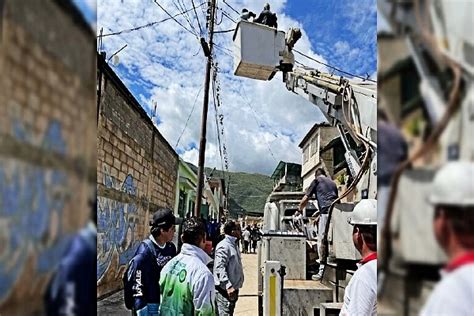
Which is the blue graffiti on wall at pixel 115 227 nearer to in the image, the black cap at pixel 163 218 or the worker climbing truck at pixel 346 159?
the worker climbing truck at pixel 346 159

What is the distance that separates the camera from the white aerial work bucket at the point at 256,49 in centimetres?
697

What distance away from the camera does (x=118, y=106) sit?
805 cm

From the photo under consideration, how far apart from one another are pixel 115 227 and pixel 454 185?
820 cm

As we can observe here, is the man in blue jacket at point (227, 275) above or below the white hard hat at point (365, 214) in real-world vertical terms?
below

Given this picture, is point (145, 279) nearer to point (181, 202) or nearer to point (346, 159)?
point (346, 159)

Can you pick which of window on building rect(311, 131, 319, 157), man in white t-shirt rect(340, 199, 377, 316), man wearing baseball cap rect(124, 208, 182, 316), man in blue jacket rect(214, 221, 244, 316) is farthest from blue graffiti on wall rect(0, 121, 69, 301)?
window on building rect(311, 131, 319, 157)

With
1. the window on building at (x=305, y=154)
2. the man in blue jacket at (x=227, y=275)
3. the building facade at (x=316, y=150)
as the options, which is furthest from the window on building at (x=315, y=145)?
the man in blue jacket at (x=227, y=275)

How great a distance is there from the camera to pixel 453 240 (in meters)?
0.86

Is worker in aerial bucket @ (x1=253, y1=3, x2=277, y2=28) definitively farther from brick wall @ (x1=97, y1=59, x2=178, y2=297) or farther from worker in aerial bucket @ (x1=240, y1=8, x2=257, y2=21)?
brick wall @ (x1=97, y1=59, x2=178, y2=297)

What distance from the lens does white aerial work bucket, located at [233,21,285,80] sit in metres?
6.97

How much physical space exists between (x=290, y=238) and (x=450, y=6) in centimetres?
456

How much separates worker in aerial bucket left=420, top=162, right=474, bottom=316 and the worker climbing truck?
257cm

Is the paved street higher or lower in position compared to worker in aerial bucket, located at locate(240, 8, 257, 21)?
lower

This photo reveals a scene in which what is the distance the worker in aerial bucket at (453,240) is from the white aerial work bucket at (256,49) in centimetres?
630
